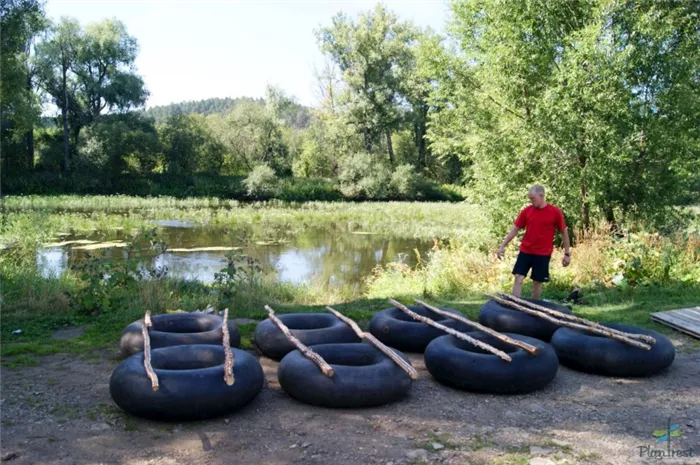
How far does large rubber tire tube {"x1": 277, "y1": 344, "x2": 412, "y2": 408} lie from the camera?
427 cm

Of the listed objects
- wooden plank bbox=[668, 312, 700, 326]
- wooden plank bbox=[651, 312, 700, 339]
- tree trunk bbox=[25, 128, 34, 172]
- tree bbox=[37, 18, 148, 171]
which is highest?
tree bbox=[37, 18, 148, 171]

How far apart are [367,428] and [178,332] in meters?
2.77

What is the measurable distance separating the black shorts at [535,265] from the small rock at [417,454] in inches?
174

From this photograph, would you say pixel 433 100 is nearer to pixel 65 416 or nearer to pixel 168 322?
pixel 168 322

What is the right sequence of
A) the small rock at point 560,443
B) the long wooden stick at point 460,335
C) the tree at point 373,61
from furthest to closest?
1. the tree at point 373,61
2. the long wooden stick at point 460,335
3. the small rock at point 560,443

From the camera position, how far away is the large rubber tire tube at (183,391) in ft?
12.9

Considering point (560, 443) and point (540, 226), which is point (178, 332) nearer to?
point (560, 443)

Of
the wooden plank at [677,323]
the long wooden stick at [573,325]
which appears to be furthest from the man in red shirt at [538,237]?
the wooden plank at [677,323]

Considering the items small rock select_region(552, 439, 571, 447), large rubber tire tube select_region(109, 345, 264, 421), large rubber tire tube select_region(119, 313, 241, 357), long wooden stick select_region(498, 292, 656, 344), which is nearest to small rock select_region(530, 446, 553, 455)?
small rock select_region(552, 439, 571, 447)

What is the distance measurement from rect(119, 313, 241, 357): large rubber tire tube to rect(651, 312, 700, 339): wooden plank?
527 cm

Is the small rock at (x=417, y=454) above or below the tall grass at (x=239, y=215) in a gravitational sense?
below

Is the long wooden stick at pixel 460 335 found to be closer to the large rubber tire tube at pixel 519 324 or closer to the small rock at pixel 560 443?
the large rubber tire tube at pixel 519 324

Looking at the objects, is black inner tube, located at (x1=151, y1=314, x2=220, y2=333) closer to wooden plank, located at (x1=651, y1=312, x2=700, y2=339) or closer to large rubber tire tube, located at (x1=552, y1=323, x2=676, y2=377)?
large rubber tire tube, located at (x1=552, y1=323, x2=676, y2=377)

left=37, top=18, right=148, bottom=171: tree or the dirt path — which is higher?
left=37, top=18, right=148, bottom=171: tree
